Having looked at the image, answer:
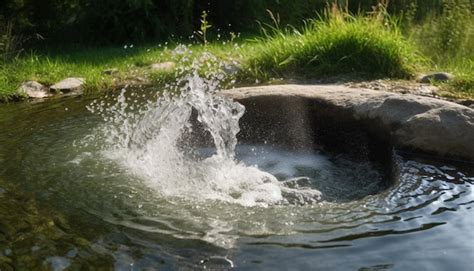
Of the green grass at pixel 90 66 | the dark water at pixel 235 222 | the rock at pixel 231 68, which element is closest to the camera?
the dark water at pixel 235 222

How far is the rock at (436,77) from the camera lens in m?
7.47

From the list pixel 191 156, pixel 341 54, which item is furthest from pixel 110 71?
pixel 191 156

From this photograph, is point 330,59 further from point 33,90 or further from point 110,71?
point 33,90

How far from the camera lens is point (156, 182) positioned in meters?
4.50

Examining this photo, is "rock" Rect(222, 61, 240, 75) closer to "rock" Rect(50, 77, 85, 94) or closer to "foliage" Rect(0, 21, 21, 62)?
"rock" Rect(50, 77, 85, 94)

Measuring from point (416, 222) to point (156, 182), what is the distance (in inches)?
81.7

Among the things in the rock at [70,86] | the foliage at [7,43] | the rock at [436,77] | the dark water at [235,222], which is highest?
the foliage at [7,43]

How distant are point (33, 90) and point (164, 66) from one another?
2.26m

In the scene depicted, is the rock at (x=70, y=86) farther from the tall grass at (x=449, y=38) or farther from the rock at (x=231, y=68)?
the tall grass at (x=449, y=38)

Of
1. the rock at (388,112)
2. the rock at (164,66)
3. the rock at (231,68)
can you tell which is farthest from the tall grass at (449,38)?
the rock at (164,66)

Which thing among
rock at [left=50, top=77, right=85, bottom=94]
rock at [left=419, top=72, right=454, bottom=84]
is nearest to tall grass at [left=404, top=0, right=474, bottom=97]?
rock at [left=419, top=72, right=454, bottom=84]

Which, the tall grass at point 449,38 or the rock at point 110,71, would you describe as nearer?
the tall grass at point 449,38

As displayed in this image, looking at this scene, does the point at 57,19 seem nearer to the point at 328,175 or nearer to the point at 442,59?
the point at 442,59

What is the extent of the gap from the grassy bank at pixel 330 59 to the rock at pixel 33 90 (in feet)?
0.37
